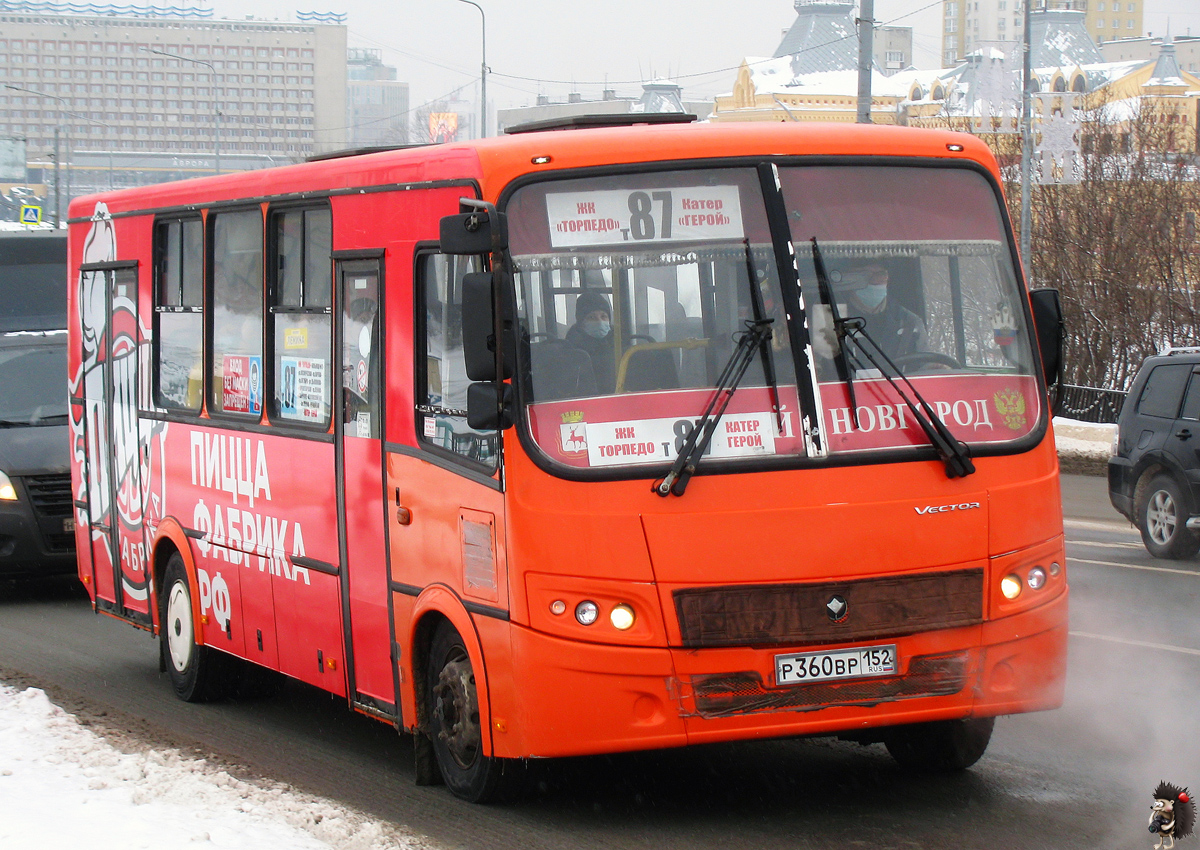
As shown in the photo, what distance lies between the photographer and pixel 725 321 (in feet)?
19.5

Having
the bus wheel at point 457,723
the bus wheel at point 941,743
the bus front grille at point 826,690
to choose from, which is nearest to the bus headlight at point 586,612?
the bus front grille at point 826,690

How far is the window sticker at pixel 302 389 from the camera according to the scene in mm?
7590

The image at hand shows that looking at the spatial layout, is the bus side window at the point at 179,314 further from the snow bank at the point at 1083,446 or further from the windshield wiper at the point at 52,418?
the snow bank at the point at 1083,446

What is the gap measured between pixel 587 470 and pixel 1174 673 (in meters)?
4.49

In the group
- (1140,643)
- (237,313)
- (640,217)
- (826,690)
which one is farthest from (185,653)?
(1140,643)

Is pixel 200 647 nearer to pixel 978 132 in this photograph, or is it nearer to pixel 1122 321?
pixel 1122 321

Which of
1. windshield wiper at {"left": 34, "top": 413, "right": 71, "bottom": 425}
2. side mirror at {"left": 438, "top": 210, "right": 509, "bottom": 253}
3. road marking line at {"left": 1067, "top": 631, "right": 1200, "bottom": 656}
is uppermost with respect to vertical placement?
side mirror at {"left": 438, "top": 210, "right": 509, "bottom": 253}

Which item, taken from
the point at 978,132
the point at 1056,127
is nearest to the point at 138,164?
the point at 978,132

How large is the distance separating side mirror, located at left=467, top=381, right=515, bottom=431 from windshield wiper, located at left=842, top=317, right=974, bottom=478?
4.08ft

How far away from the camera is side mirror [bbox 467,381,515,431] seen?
5.78 m

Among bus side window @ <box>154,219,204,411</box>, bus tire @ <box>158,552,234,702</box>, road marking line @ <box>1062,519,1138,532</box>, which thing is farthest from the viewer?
road marking line @ <box>1062,519,1138,532</box>

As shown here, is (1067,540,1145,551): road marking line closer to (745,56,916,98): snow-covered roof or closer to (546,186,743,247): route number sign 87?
(546,186,743,247): route number sign 87

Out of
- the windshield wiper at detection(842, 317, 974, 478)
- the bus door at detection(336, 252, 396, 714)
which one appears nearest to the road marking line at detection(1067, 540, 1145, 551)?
the bus door at detection(336, 252, 396, 714)

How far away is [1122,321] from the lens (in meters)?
31.7
